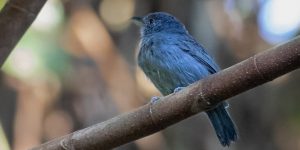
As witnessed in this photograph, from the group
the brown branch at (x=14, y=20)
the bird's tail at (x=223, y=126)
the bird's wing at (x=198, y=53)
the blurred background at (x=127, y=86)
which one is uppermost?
the brown branch at (x=14, y=20)

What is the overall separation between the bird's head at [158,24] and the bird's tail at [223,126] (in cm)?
99

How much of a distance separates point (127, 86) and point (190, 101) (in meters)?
4.25

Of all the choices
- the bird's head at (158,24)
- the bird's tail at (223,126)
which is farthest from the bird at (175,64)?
the bird's head at (158,24)

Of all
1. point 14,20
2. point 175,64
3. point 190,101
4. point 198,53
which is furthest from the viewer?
point 198,53

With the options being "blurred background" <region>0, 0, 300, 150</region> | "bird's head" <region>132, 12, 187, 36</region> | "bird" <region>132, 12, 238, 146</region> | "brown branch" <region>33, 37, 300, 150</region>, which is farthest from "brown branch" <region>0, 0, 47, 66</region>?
"blurred background" <region>0, 0, 300, 150</region>

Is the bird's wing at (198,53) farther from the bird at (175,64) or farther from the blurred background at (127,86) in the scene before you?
the blurred background at (127,86)

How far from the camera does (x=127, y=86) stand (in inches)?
285

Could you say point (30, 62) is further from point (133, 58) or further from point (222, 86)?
point (222, 86)

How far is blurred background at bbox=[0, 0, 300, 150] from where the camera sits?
705 cm

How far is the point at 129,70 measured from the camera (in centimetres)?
734

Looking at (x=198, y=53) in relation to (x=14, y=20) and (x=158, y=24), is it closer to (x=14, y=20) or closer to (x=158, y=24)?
(x=158, y=24)

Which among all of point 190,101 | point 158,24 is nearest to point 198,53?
point 158,24

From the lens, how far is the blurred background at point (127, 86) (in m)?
7.05

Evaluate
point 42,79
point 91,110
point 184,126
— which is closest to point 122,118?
point 42,79
